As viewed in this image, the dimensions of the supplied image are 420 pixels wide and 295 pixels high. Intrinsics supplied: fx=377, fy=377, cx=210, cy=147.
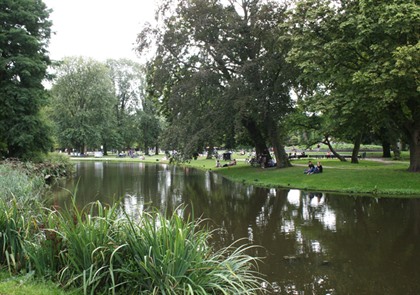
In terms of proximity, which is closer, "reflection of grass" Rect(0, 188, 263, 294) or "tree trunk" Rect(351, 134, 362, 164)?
"reflection of grass" Rect(0, 188, 263, 294)

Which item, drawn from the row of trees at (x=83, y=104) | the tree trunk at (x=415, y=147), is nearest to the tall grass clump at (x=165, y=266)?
the tree trunk at (x=415, y=147)

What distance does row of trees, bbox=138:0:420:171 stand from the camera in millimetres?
18234

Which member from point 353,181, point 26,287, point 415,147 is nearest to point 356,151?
point 415,147

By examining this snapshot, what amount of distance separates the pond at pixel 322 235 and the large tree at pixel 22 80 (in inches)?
372

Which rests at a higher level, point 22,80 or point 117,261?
point 22,80

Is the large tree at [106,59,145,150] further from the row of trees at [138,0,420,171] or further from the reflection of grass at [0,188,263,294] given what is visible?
the reflection of grass at [0,188,263,294]

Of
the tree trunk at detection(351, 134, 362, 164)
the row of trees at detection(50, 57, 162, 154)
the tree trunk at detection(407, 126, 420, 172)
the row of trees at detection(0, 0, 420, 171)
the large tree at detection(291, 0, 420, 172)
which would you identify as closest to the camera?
the large tree at detection(291, 0, 420, 172)

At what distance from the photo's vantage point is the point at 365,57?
20.7 m

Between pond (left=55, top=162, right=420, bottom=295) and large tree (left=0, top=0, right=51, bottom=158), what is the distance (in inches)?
372

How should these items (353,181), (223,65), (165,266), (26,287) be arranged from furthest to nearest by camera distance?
(223,65) < (353,181) < (26,287) < (165,266)

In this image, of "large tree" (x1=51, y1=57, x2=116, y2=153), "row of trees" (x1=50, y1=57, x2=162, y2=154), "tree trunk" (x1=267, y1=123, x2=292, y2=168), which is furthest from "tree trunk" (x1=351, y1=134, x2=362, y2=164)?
"large tree" (x1=51, y1=57, x2=116, y2=153)

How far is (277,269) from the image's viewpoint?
317 inches

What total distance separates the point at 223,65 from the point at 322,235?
2158 centimetres

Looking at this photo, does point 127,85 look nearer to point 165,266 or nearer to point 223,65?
point 223,65
